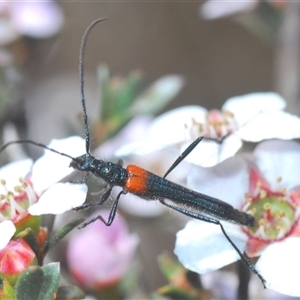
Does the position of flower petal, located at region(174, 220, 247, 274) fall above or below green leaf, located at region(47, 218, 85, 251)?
below

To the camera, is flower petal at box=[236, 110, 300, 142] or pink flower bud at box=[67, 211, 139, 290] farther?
pink flower bud at box=[67, 211, 139, 290]

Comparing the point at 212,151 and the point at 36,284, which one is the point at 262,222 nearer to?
the point at 212,151

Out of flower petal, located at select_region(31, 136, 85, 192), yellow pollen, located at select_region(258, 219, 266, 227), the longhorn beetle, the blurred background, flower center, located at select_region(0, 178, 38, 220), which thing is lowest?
the blurred background

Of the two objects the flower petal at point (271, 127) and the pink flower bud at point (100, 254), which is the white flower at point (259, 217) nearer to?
the flower petal at point (271, 127)

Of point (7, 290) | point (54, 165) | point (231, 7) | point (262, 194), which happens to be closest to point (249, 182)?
point (262, 194)

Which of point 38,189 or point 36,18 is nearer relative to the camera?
point 38,189

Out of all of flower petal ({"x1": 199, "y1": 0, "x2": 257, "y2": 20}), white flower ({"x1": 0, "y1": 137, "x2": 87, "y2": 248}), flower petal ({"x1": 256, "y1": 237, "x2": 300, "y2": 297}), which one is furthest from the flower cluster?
flower petal ({"x1": 199, "y1": 0, "x2": 257, "y2": 20})

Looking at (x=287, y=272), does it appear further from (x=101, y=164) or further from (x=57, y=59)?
(x=57, y=59)

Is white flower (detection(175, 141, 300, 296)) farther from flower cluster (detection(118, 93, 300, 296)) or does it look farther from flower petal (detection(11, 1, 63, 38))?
flower petal (detection(11, 1, 63, 38))
